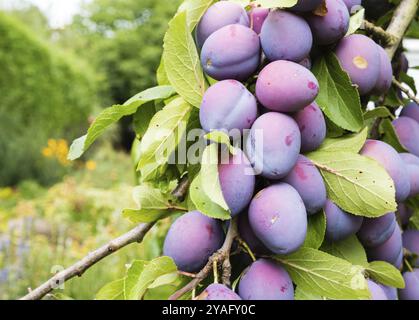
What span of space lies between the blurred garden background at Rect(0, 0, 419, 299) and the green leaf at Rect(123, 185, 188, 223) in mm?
539

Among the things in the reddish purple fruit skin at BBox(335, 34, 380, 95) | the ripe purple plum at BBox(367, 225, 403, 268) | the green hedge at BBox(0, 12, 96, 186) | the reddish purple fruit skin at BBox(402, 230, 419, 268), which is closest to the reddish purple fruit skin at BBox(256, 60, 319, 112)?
the reddish purple fruit skin at BBox(335, 34, 380, 95)

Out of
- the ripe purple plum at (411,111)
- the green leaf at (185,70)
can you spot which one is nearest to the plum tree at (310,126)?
the green leaf at (185,70)

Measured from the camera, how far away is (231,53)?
49 centimetres

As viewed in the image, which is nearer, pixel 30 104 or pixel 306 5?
pixel 306 5

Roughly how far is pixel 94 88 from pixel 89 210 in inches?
177

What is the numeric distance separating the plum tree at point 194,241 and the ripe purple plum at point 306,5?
0.22m

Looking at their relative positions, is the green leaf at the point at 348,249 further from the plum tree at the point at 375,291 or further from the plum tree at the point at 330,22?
the plum tree at the point at 330,22

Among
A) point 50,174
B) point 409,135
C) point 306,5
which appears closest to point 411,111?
point 409,135

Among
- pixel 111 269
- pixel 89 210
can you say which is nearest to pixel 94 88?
pixel 89 210

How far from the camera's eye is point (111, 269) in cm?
285

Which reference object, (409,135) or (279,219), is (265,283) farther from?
(409,135)

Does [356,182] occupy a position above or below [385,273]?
above

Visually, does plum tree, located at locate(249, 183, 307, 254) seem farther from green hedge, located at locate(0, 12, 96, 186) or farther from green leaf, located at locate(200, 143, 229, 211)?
green hedge, located at locate(0, 12, 96, 186)

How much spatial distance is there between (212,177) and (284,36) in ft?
0.50
